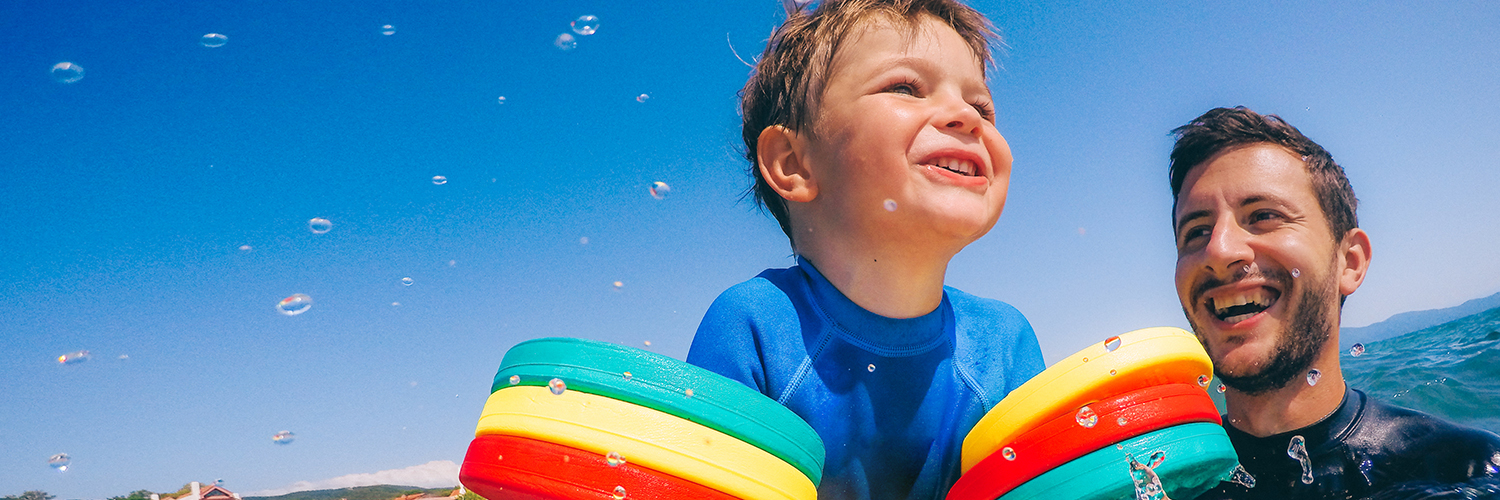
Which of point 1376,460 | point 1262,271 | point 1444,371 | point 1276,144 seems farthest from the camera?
point 1444,371

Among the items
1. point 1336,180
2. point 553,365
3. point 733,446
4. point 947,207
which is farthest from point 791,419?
point 1336,180

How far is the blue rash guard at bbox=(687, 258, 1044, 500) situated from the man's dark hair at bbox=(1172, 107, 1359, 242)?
5.80 ft

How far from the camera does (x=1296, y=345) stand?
10.7ft

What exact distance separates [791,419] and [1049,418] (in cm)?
75

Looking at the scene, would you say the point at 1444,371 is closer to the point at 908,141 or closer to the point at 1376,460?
the point at 1376,460

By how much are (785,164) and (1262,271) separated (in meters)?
2.12

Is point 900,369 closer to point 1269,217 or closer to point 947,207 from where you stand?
point 947,207

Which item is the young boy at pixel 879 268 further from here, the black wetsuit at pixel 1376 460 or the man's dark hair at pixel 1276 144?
the man's dark hair at pixel 1276 144

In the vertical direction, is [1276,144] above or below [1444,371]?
above

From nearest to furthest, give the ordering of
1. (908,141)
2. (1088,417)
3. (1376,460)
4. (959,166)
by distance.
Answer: (1088,417) → (908,141) → (959,166) → (1376,460)

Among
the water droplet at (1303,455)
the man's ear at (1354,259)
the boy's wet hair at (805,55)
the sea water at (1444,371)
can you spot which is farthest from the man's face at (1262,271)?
the sea water at (1444,371)

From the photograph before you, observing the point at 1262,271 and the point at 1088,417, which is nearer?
the point at 1088,417

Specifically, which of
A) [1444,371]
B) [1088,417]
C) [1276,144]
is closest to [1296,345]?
[1276,144]

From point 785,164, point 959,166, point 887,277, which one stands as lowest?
point 887,277
